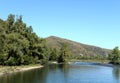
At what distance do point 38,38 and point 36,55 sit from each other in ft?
30.3

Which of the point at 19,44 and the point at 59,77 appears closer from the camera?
the point at 59,77

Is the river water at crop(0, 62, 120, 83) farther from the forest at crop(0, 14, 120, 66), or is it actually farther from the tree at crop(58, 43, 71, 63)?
the tree at crop(58, 43, 71, 63)

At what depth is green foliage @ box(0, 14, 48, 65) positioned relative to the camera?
91.6 meters

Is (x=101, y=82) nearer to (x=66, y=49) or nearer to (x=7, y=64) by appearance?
(x=7, y=64)

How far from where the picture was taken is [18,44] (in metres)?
96.9

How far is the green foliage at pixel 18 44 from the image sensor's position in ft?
300

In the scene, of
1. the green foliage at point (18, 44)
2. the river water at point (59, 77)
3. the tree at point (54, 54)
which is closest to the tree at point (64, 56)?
the tree at point (54, 54)

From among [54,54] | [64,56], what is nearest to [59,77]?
[64,56]

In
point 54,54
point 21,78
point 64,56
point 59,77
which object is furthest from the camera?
point 54,54

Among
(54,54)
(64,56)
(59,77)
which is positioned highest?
(54,54)

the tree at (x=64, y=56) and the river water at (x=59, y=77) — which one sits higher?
the tree at (x=64, y=56)

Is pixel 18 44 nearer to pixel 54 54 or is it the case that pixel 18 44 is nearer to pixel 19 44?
pixel 19 44

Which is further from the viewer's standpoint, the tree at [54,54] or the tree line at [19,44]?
the tree at [54,54]

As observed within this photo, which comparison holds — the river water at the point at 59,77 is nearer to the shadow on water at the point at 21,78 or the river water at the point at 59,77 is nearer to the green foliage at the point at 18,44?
the shadow on water at the point at 21,78
